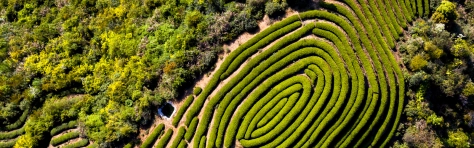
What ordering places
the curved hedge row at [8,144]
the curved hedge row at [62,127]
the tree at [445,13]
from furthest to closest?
1. the curved hedge row at [8,144]
2. the curved hedge row at [62,127]
3. the tree at [445,13]

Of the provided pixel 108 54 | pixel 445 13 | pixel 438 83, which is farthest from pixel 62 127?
pixel 445 13

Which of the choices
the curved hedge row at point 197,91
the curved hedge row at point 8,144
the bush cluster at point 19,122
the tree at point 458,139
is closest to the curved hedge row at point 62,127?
the bush cluster at point 19,122

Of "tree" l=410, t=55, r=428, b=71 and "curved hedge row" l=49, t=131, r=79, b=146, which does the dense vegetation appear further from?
"tree" l=410, t=55, r=428, b=71

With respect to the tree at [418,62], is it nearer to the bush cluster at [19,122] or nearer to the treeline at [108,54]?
the treeline at [108,54]

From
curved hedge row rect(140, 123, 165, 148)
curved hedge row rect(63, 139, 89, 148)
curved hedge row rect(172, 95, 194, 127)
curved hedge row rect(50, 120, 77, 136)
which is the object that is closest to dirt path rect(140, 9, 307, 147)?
curved hedge row rect(172, 95, 194, 127)

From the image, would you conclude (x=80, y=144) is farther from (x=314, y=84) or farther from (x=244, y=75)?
(x=314, y=84)

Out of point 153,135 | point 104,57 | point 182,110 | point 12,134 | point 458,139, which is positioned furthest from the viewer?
point 12,134
